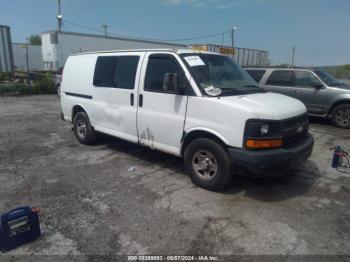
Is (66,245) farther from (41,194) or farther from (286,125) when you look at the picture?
(286,125)

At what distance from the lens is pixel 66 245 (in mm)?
2932

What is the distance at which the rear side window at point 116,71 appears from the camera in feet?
16.2

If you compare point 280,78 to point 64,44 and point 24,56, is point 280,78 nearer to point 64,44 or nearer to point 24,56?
point 64,44

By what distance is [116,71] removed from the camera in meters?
5.26

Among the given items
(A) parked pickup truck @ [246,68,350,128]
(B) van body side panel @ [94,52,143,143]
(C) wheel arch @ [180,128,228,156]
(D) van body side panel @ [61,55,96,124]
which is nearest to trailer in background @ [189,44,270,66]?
(A) parked pickup truck @ [246,68,350,128]

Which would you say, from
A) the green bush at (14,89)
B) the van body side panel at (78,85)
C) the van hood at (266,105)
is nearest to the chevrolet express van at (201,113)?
the van hood at (266,105)

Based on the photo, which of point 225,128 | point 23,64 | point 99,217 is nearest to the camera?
point 99,217

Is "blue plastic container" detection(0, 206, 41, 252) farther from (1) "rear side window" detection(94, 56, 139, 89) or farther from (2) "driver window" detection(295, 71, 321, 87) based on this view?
(2) "driver window" detection(295, 71, 321, 87)

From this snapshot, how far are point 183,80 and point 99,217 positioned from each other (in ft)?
7.42

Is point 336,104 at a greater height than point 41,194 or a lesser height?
greater

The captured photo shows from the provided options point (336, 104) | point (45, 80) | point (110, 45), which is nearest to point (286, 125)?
point (336, 104)

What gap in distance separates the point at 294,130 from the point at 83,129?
4.58 metres

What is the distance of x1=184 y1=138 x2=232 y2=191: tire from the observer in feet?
12.6

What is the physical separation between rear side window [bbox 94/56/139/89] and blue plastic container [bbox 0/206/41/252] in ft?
8.92
